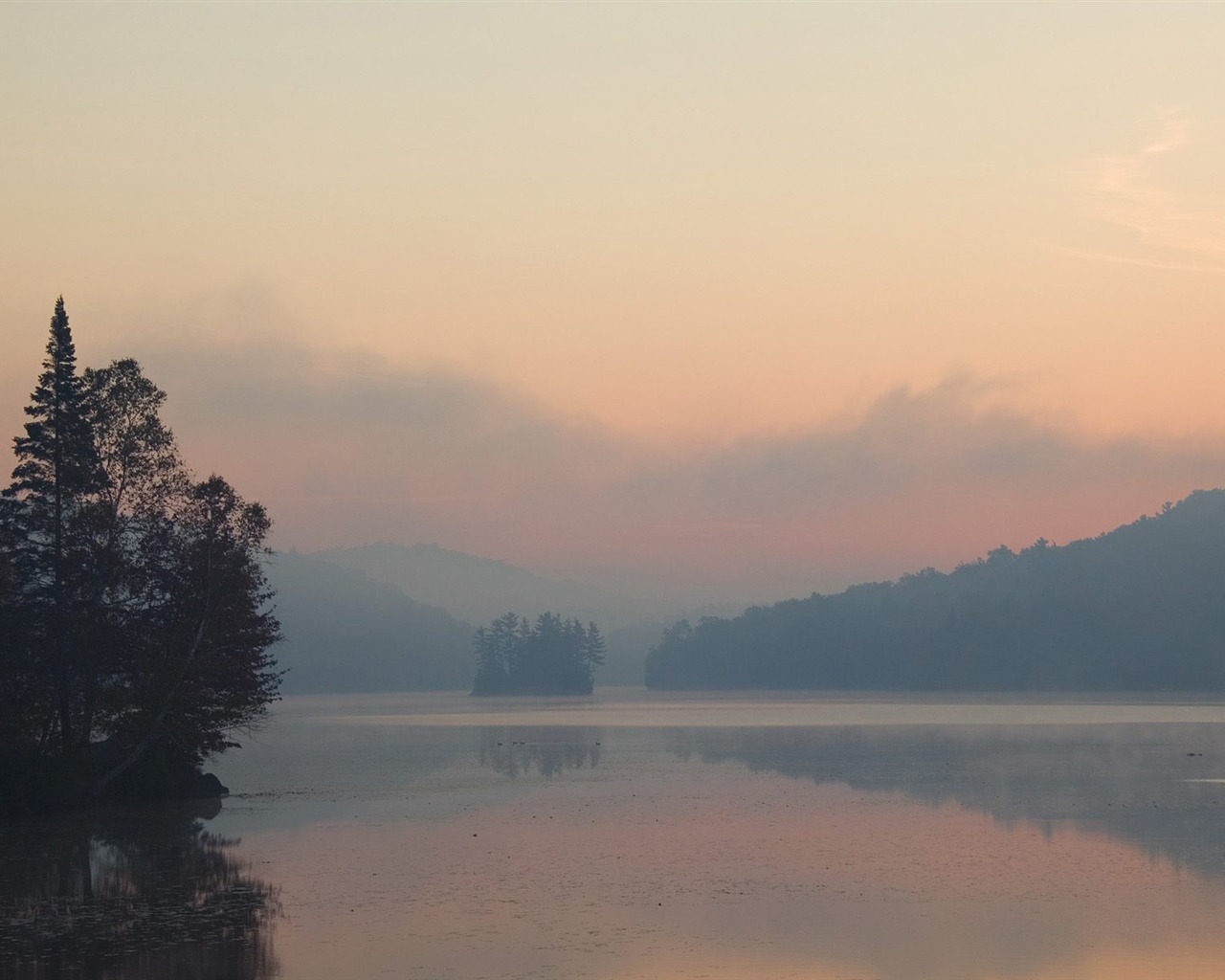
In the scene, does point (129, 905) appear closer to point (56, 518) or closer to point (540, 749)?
point (56, 518)

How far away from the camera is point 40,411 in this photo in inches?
2109

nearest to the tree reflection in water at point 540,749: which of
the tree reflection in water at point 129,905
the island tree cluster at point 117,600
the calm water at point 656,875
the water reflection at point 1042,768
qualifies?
the calm water at point 656,875

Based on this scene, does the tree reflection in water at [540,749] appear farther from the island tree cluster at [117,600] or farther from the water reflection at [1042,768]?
the island tree cluster at [117,600]

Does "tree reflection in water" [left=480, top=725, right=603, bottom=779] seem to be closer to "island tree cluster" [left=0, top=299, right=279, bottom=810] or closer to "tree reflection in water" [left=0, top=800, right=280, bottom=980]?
"island tree cluster" [left=0, top=299, right=279, bottom=810]

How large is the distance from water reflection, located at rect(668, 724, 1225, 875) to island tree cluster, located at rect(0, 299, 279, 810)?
2504 centimetres

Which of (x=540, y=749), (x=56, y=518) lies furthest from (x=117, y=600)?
(x=540, y=749)

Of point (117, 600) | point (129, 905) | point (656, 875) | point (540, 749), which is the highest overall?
point (117, 600)

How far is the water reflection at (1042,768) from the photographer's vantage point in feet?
138

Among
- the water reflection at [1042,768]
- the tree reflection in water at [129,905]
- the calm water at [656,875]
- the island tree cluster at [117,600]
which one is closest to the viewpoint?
the tree reflection in water at [129,905]

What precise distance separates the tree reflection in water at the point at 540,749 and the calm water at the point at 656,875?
1.83 m

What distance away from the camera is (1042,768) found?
203ft

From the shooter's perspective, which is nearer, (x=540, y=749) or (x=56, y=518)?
(x=56, y=518)

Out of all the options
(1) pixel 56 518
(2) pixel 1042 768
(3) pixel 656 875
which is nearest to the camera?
(3) pixel 656 875

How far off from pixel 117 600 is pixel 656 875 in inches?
1157
